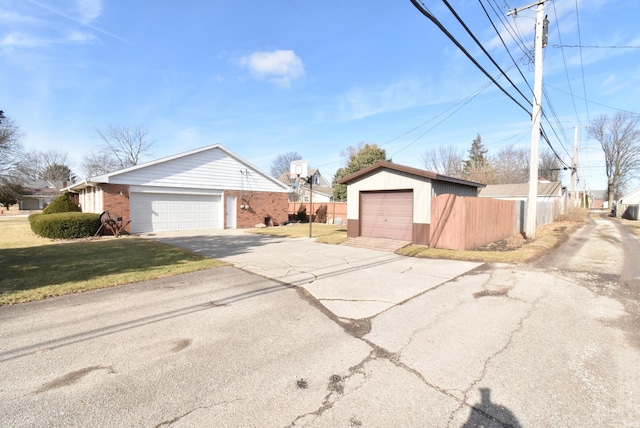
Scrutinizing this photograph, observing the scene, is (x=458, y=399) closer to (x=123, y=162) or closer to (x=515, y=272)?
(x=515, y=272)

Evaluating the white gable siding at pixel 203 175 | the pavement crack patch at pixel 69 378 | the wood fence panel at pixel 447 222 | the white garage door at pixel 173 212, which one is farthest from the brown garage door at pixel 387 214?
the white garage door at pixel 173 212

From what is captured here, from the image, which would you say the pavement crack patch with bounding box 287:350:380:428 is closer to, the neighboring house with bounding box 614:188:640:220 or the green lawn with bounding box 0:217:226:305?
the green lawn with bounding box 0:217:226:305

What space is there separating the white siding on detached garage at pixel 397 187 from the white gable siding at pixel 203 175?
965 cm

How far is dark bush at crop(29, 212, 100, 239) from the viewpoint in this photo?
1304 centimetres

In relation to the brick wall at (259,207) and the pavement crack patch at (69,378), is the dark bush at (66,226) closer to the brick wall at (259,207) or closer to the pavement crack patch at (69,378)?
the brick wall at (259,207)

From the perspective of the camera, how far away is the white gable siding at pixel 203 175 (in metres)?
16.3

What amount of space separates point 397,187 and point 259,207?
39.2ft

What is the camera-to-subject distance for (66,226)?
521 inches

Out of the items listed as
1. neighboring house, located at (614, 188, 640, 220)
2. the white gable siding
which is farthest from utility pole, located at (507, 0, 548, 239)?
neighboring house, located at (614, 188, 640, 220)

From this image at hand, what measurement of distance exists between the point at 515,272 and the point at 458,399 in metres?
5.79

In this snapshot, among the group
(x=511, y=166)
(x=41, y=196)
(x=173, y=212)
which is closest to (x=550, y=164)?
(x=511, y=166)

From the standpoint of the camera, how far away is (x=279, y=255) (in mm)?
9398

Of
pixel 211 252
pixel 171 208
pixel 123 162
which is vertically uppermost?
pixel 123 162

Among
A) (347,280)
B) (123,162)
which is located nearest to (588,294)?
(347,280)
